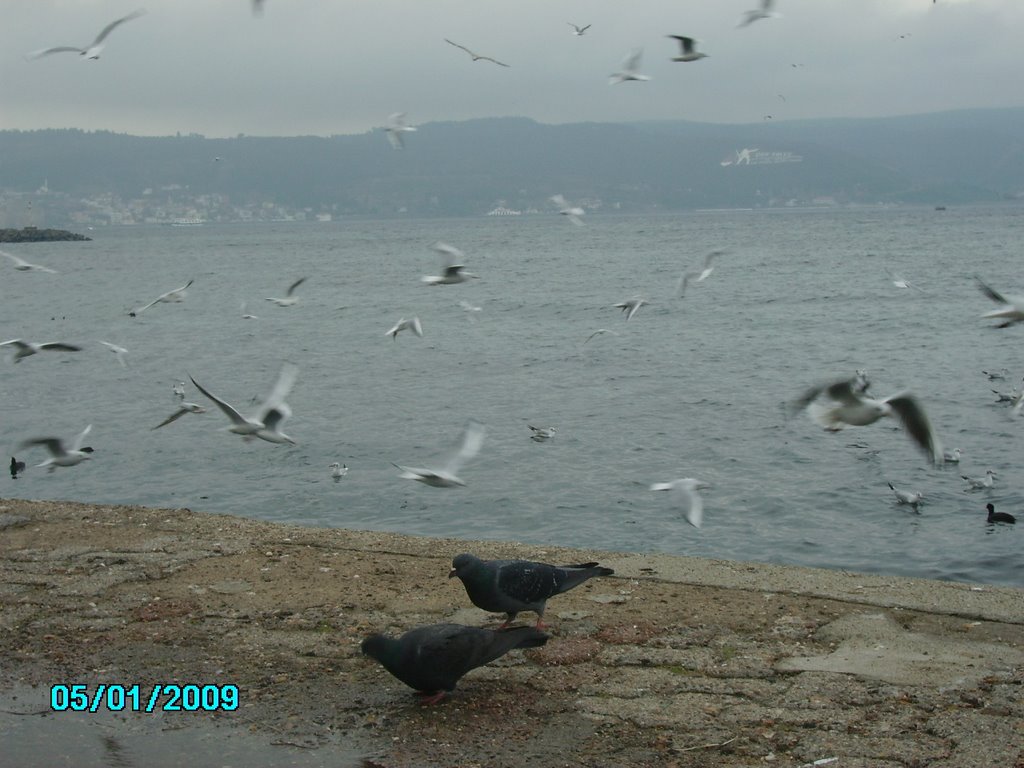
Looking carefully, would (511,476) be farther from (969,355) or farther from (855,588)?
(969,355)

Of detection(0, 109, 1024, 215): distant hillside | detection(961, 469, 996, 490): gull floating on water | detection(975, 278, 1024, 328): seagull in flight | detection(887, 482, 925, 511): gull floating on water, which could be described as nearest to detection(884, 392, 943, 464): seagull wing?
detection(975, 278, 1024, 328): seagull in flight

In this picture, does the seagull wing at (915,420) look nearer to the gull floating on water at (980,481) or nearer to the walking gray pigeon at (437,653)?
the walking gray pigeon at (437,653)

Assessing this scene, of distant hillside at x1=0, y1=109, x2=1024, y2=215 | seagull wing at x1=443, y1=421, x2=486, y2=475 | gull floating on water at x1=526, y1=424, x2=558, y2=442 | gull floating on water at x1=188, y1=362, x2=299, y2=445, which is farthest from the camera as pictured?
distant hillside at x1=0, y1=109, x2=1024, y2=215

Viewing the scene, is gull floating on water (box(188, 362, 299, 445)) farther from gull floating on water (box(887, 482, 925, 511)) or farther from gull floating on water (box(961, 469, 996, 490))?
gull floating on water (box(961, 469, 996, 490))

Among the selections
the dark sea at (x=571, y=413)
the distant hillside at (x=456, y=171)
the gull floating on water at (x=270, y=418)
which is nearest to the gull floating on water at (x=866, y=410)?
the dark sea at (x=571, y=413)

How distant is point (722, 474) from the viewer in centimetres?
1588

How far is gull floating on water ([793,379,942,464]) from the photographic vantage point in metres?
6.76

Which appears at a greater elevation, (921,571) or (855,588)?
(855,588)

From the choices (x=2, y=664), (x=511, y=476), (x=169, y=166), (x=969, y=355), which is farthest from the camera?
(x=169, y=166)

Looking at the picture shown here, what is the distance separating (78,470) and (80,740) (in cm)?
1253

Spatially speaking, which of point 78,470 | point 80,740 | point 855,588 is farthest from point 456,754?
point 78,470
